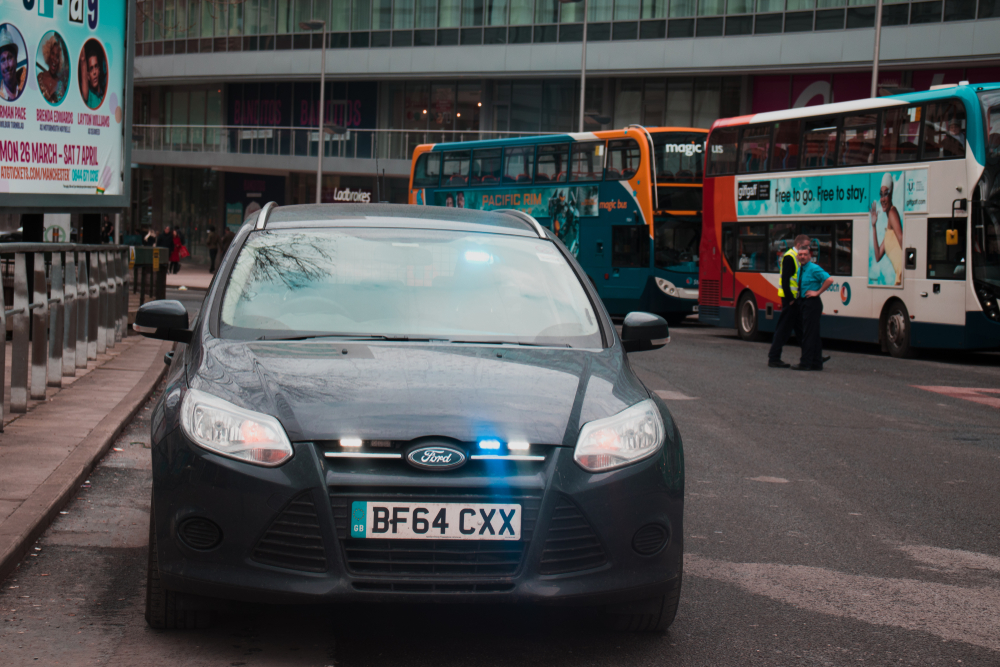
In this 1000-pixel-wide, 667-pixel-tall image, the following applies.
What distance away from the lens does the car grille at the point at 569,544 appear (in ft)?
12.5

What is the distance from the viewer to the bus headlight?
26359 mm

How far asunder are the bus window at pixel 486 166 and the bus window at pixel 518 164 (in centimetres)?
28

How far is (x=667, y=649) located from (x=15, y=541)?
262 centimetres

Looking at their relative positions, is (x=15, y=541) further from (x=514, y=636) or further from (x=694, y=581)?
(x=694, y=581)

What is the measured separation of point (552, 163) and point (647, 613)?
80.2ft

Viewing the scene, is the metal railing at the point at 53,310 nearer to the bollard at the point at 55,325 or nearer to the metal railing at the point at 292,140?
the bollard at the point at 55,325

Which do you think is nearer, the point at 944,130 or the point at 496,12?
the point at 944,130

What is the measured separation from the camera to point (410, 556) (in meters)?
3.77

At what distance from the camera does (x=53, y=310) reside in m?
9.75

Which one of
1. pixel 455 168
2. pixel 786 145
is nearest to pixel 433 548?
pixel 786 145

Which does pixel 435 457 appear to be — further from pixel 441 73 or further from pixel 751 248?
pixel 441 73

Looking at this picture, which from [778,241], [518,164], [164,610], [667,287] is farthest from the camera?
[518,164]

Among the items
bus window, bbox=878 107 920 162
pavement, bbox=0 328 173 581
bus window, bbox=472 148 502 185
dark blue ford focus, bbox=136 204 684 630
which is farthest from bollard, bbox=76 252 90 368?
bus window, bbox=472 148 502 185

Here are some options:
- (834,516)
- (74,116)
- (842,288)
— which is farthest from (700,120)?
(834,516)
